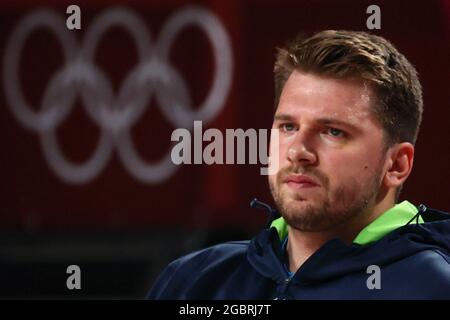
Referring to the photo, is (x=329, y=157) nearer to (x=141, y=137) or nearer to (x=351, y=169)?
(x=351, y=169)

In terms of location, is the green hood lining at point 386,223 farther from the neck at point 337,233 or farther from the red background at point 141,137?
the red background at point 141,137

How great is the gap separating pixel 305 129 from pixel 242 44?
1200 millimetres

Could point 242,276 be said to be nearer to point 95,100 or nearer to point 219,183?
point 219,183

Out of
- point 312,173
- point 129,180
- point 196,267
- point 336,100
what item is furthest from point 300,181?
point 129,180

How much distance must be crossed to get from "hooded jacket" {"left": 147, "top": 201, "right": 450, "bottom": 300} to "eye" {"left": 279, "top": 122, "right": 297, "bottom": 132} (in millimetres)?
178

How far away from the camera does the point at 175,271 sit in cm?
140

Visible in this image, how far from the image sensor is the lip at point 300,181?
3.97 feet

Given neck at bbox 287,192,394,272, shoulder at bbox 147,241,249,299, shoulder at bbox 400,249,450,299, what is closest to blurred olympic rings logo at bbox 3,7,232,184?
shoulder at bbox 147,241,249,299

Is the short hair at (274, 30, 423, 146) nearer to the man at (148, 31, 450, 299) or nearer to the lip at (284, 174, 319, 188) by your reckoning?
the man at (148, 31, 450, 299)

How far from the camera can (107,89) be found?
2.62 metres

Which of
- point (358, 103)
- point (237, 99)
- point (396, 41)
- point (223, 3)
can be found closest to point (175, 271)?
point (358, 103)

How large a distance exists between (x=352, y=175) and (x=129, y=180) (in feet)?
4.92

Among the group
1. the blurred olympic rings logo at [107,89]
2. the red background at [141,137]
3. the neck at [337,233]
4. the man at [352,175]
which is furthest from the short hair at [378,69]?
the blurred olympic rings logo at [107,89]
